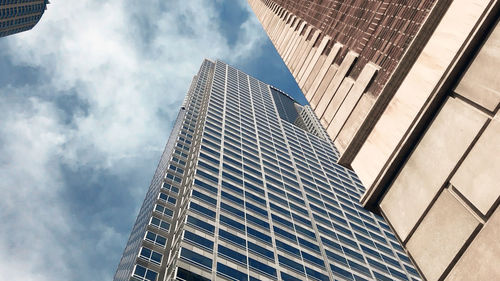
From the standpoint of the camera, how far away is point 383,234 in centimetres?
7175

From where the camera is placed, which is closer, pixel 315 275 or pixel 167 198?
pixel 315 275

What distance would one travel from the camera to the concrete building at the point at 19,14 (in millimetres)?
146175

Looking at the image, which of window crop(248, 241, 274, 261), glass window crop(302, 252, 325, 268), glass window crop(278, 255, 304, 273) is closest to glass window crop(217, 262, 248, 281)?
window crop(248, 241, 274, 261)

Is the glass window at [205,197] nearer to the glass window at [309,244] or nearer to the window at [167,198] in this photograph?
the window at [167,198]

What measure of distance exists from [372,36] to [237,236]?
38348 millimetres

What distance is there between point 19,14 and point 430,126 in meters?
200

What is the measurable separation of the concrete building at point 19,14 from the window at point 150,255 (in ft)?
475

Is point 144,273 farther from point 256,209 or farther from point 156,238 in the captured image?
point 256,209

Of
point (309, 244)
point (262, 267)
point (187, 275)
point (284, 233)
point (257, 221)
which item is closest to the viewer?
point (187, 275)

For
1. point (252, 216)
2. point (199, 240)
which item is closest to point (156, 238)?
point (199, 240)

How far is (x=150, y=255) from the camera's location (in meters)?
44.9

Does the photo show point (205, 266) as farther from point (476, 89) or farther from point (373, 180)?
point (476, 89)

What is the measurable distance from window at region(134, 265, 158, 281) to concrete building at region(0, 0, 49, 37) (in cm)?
14776

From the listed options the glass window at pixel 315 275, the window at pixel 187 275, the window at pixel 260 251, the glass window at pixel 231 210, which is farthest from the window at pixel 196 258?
the glass window at pixel 315 275
